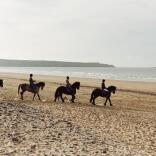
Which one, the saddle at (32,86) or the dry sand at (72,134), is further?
the saddle at (32,86)

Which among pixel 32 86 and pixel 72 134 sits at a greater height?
pixel 32 86

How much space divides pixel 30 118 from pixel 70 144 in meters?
3.93

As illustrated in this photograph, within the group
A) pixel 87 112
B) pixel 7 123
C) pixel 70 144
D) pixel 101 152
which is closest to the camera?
pixel 101 152

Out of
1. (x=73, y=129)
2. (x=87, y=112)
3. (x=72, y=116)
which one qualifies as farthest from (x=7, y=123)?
(x=87, y=112)

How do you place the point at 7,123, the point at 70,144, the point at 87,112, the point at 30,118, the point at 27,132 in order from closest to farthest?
the point at 70,144
the point at 27,132
the point at 7,123
the point at 30,118
the point at 87,112

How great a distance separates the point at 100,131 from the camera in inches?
634

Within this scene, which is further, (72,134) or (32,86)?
(32,86)

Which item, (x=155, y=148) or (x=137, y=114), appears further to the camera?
(x=137, y=114)

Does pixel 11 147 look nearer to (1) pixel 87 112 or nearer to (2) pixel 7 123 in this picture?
(2) pixel 7 123

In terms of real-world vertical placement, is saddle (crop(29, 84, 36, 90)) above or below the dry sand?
above

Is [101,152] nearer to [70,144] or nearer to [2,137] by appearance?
[70,144]

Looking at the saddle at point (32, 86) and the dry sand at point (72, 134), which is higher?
the saddle at point (32, 86)

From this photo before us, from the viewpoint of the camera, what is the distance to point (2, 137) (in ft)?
43.9

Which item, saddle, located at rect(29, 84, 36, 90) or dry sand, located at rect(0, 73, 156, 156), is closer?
dry sand, located at rect(0, 73, 156, 156)
